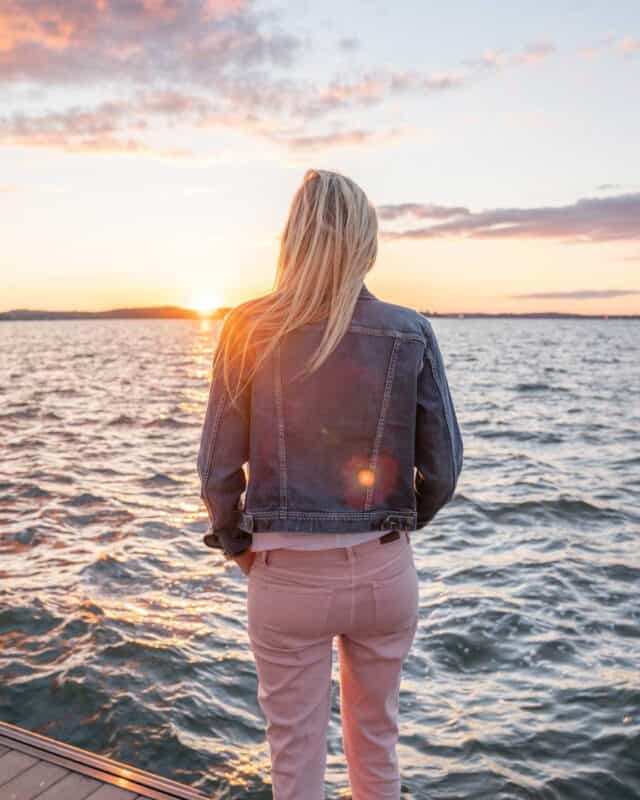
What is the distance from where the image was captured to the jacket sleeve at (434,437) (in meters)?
2.62

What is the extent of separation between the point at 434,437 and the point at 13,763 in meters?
2.72

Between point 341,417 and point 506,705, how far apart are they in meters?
4.11

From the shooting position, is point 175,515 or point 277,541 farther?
point 175,515

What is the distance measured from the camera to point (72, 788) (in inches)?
Result: 143

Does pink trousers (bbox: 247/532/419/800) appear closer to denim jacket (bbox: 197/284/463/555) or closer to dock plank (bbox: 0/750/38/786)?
denim jacket (bbox: 197/284/463/555)

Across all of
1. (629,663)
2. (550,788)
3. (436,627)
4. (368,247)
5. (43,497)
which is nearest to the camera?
(368,247)

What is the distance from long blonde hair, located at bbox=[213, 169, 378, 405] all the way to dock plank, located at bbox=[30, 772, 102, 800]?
2.27 meters

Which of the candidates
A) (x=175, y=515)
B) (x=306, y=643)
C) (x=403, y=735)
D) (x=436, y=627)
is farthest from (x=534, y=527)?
(x=306, y=643)

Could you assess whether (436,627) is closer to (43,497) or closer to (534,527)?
(534,527)

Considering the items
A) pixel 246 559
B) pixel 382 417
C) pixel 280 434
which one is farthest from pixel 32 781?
pixel 382 417

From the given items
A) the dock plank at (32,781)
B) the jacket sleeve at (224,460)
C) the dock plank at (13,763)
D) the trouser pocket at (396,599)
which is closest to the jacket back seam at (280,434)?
the jacket sleeve at (224,460)

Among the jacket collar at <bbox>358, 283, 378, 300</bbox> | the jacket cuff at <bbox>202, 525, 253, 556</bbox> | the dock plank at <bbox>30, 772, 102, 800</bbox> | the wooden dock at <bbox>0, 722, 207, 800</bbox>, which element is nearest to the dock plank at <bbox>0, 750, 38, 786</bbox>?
the wooden dock at <bbox>0, 722, 207, 800</bbox>

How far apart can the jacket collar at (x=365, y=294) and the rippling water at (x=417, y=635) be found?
3453mm

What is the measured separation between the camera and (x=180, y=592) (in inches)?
305
